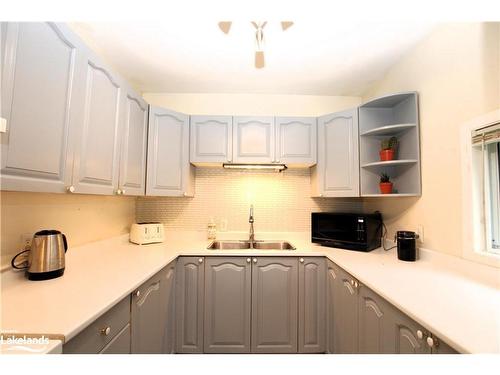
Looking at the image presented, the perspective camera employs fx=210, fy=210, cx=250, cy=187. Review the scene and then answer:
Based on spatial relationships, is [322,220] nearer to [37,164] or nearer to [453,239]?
[453,239]

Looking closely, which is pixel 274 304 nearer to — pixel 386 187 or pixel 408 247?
pixel 408 247

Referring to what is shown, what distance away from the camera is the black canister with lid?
1401mm

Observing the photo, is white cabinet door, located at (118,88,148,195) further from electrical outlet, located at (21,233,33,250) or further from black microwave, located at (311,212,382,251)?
black microwave, located at (311,212,382,251)

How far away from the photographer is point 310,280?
5.51 ft

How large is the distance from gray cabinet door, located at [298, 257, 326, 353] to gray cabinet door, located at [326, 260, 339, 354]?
0.11 feet

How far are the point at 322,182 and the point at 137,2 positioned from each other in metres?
1.86

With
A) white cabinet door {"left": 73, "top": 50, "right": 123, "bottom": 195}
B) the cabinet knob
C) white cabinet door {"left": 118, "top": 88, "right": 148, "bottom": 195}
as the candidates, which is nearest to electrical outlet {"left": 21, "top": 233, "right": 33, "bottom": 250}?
white cabinet door {"left": 73, "top": 50, "right": 123, "bottom": 195}

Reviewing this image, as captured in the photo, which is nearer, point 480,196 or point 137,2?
point 137,2

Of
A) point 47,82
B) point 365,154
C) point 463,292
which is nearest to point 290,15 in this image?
point 47,82

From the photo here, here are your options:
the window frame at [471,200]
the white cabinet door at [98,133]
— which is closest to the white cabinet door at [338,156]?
the window frame at [471,200]

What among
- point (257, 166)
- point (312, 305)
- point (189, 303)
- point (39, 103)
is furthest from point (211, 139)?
point (312, 305)

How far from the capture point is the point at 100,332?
2.65 feet

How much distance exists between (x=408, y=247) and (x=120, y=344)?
1736mm
